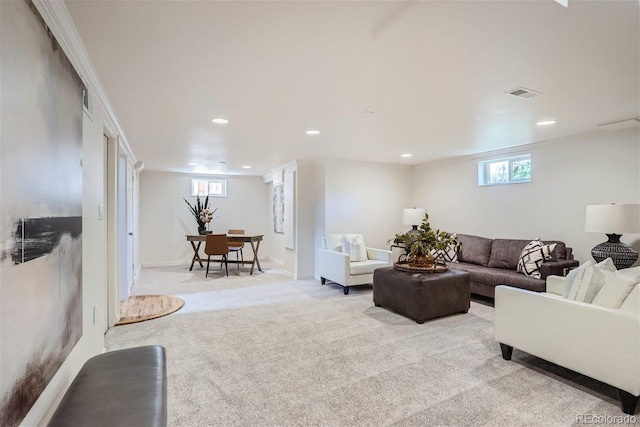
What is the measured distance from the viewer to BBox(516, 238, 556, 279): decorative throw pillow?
4.07m

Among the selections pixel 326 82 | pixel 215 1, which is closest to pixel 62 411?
pixel 215 1

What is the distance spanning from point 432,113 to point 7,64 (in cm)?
308

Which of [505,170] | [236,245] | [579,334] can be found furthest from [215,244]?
[579,334]

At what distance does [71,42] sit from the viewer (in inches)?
68.2

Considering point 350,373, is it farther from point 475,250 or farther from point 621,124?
point 621,124

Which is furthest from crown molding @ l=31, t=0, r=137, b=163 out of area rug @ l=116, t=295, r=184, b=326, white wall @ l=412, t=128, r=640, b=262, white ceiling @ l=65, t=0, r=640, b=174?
white wall @ l=412, t=128, r=640, b=262

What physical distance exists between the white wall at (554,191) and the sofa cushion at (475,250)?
292mm

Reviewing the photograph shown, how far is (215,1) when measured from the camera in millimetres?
1528

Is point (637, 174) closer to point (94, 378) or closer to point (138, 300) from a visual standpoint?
point (94, 378)

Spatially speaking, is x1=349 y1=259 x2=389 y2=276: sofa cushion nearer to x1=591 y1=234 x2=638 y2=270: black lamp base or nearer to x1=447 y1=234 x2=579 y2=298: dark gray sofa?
x1=447 y1=234 x2=579 y2=298: dark gray sofa

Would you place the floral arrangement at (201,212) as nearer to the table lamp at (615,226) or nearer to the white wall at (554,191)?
the white wall at (554,191)

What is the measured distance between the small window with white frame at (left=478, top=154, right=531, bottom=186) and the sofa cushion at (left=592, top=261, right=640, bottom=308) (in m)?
2.93

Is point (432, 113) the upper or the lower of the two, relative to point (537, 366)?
upper

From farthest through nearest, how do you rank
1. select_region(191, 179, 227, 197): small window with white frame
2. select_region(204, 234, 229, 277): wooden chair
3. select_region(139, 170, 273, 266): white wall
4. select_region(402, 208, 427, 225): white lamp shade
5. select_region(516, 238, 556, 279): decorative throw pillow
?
1. select_region(191, 179, 227, 197): small window with white frame
2. select_region(139, 170, 273, 266): white wall
3. select_region(204, 234, 229, 277): wooden chair
4. select_region(402, 208, 427, 225): white lamp shade
5. select_region(516, 238, 556, 279): decorative throw pillow
